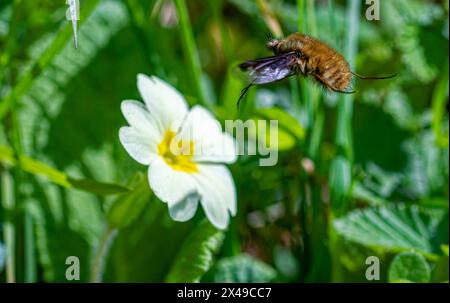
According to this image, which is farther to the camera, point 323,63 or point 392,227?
point 392,227

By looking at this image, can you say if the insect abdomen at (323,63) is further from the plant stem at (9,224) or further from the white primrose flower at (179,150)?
the plant stem at (9,224)

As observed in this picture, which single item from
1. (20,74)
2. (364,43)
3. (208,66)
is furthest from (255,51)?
(20,74)

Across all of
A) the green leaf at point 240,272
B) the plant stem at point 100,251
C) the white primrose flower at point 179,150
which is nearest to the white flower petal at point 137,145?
the white primrose flower at point 179,150

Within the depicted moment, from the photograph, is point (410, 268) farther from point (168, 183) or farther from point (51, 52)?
point (51, 52)

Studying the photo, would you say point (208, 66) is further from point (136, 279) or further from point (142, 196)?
point (142, 196)

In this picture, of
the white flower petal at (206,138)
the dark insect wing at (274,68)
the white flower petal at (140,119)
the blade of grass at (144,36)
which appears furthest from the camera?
the blade of grass at (144,36)

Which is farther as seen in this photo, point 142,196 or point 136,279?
point 136,279

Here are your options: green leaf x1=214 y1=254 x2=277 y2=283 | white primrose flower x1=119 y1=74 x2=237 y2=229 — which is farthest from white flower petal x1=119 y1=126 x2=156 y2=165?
green leaf x1=214 y1=254 x2=277 y2=283

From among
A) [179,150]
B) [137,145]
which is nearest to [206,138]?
[179,150]
